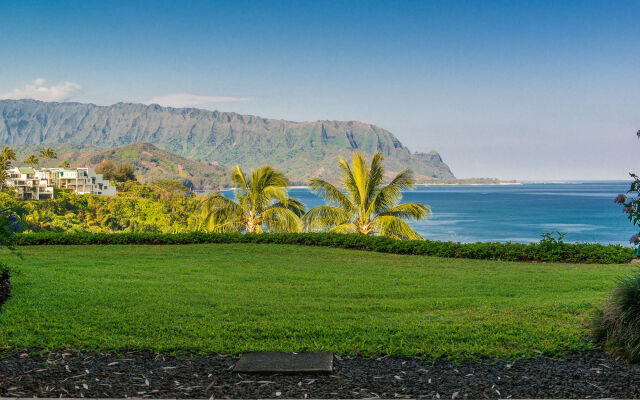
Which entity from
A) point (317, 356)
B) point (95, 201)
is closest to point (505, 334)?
point (317, 356)

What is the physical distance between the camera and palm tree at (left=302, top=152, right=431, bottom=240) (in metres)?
16.1

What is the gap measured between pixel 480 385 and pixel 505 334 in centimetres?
154

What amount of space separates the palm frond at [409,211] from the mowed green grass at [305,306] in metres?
3.84

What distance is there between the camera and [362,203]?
16.2 meters

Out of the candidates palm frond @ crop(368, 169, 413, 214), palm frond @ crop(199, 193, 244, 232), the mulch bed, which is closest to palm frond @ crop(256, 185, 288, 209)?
palm frond @ crop(199, 193, 244, 232)

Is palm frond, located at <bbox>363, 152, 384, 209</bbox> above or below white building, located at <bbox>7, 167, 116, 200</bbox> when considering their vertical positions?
below

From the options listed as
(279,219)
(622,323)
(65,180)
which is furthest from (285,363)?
(65,180)

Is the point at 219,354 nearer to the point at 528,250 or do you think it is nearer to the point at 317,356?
the point at 317,356

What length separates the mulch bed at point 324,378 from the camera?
3885 millimetres

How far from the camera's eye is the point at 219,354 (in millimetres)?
4773

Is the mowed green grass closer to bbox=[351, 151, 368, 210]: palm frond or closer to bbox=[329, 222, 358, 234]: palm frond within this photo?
bbox=[329, 222, 358, 234]: palm frond

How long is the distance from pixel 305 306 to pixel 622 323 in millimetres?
3771

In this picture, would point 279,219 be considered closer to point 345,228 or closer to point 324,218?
point 324,218

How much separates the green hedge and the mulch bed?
8320 mm
